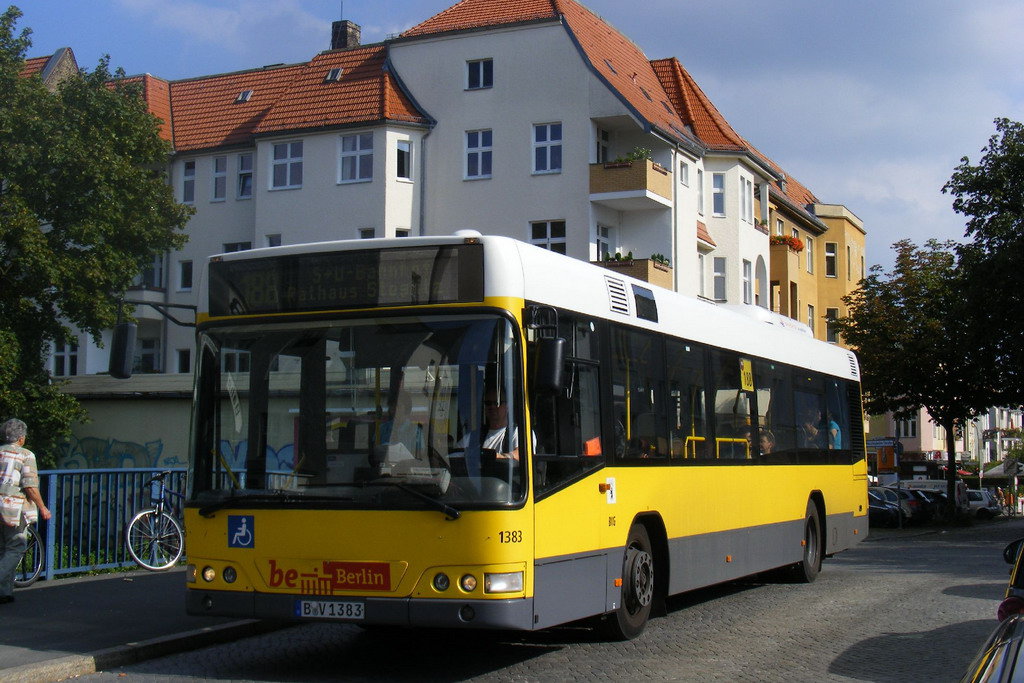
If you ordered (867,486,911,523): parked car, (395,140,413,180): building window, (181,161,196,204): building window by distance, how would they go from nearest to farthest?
1. (395,140,413,180): building window
2. (867,486,911,523): parked car
3. (181,161,196,204): building window

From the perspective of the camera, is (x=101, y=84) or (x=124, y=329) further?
(x=101, y=84)

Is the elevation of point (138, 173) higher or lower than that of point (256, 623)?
higher

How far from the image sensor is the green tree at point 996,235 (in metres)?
32.5

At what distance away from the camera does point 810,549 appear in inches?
622

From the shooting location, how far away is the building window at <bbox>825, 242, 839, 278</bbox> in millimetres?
65875

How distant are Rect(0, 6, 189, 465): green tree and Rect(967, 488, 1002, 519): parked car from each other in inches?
1493

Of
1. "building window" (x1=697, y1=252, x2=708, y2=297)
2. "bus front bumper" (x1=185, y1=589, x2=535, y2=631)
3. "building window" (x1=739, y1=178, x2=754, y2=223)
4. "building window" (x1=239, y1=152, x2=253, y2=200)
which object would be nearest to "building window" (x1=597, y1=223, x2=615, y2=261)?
"building window" (x1=697, y1=252, x2=708, y2=297)

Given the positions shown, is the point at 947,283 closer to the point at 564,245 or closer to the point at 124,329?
the point at 564,245

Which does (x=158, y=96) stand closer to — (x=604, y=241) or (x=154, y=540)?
(x=604, y=241)

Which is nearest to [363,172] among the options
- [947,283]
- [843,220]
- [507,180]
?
[507,180]

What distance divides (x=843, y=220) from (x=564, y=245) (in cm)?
3274

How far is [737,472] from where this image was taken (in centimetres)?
1288

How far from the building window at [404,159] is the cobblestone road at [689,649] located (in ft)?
86.7

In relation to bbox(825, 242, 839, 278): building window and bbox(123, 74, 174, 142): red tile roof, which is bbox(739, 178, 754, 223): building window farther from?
bbox(123, 74, 174, 142): red tile roof
